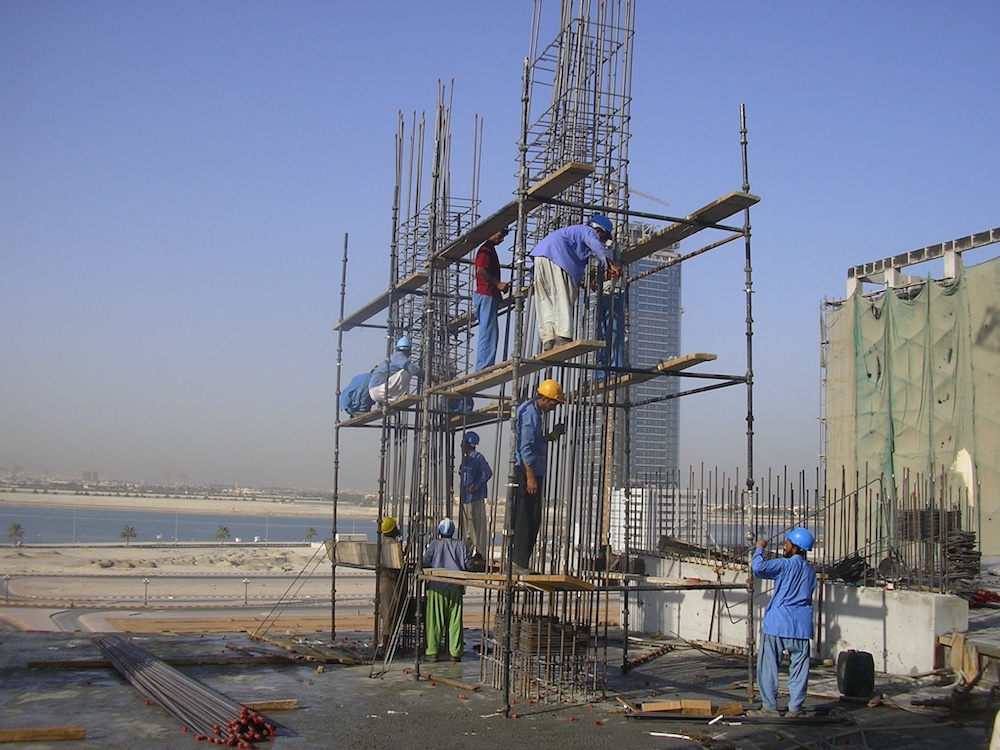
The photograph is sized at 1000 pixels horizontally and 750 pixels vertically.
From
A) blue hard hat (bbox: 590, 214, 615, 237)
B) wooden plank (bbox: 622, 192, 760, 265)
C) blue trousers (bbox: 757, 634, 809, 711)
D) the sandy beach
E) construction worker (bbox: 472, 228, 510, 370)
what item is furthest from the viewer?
the sandy beach

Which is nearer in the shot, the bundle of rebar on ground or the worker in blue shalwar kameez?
the bundle of rebar on ground

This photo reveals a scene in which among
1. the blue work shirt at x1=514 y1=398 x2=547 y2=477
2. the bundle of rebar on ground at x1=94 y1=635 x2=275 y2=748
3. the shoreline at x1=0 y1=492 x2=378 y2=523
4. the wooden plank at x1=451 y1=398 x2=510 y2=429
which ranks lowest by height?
the shoreline at x1=0 y1=492 x2=378 y2=523

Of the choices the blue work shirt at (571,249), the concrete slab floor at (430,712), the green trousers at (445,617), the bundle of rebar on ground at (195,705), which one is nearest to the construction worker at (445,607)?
the green trousers at (445,617)

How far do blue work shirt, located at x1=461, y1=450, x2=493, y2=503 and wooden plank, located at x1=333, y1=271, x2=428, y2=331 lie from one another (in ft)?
8.33

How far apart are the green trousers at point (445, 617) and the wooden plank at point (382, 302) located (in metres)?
4.33

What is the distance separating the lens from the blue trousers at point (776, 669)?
29.5 ft

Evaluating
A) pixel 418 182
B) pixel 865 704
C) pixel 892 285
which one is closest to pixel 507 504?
pixel 865 704

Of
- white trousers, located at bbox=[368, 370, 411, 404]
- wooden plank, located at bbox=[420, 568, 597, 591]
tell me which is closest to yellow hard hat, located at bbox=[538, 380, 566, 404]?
wooden plank, located at bbox=[420, 568, 597, 591]

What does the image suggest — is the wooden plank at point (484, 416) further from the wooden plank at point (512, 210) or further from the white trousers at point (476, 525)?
the wooden plank at point (512, 210)

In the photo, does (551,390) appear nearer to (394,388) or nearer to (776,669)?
(776,669)

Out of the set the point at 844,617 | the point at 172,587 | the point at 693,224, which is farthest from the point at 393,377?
the point at 172,587

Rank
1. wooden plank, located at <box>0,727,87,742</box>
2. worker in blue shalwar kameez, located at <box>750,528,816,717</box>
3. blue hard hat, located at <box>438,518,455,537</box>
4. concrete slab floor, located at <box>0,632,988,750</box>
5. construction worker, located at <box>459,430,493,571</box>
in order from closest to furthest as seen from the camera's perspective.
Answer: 1. wooden plank, located at <box>0,727,87,742</box>
2. concrete slab floor, located at <box>0,632,988,750</box>
3. worker in blue shalwar kameez, located at <box>750,528,816,717</box>
4. blue hard hat, located at <box>438,518,455,537</box>
5. construction worker, located at <box>459,430,493,571</box>

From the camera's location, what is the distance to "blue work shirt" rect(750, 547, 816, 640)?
919 centimetres

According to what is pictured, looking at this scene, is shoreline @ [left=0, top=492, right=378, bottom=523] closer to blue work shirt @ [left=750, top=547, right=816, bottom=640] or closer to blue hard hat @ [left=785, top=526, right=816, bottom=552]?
blue hard hat @ [left=785, top=526, right=816, bottom=552]
